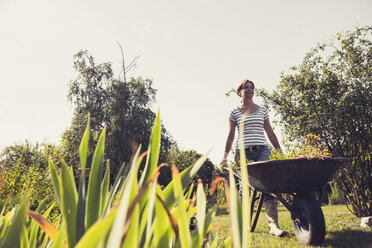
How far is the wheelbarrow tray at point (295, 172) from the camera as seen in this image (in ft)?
7.30

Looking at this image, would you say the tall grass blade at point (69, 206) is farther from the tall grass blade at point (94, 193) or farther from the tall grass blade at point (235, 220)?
the tall grass blade at point (235, 220)

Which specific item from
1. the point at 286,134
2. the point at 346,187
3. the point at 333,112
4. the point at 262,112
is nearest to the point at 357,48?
the point at 333,112

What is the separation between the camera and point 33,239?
2.51 feet

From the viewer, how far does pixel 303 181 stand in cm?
234

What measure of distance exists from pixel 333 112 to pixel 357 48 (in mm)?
1561

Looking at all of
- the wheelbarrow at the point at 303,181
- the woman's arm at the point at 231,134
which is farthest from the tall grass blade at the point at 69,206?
the woman's arm at the point at 231,134

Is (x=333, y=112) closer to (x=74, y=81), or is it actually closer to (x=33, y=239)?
(x=33, y=239)

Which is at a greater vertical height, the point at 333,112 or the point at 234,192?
the point at 333,112

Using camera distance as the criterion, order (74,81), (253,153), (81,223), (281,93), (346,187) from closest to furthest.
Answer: (81,223) → (253,153) → (346,187) → (281,93) → (74,81)

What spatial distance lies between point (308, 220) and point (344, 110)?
129 inches

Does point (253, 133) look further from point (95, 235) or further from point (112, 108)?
point (112, 108)

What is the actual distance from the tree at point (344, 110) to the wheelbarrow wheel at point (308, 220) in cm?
233

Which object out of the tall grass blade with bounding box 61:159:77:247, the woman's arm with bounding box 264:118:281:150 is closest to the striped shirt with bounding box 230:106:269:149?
the woman's arm with bounding box 264:118:281:150

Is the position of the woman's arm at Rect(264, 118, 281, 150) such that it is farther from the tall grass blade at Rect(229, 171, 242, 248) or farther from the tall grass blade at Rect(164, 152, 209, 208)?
the tall grass blade at Rect(229, 171, 242, 248)
